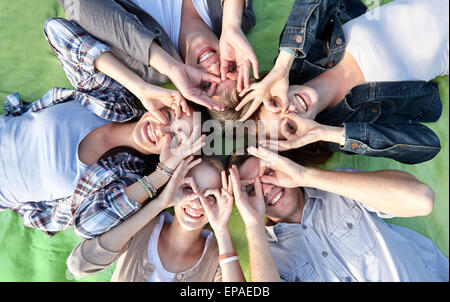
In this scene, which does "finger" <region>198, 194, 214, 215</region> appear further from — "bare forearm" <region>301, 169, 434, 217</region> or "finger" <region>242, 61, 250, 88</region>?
"finger" <region>242, 61, 250, 88</region>

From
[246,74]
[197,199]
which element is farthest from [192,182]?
[246,74]

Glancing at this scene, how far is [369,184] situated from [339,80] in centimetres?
65

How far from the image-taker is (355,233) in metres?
2.03

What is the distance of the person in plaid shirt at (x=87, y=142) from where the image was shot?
78.5 inches

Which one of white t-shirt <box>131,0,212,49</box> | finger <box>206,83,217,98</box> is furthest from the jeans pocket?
white t-shirt <box>131,0,212,49</box>

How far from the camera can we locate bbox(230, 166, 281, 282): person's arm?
6.25 ft

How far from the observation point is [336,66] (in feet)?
6.82

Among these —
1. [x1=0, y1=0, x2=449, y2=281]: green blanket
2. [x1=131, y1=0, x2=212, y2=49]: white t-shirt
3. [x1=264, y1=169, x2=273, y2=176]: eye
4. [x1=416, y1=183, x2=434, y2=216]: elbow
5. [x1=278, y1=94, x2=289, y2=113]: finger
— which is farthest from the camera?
[x1=0, y1=0, x2=449, y2=281]: green blanket

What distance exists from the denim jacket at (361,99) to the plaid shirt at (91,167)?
1094mm

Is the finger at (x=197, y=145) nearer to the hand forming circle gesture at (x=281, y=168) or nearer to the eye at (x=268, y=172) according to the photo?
the hand forming circle gesture at (x=281, y=168)

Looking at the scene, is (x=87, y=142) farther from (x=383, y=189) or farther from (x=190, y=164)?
(x=383, y=189)

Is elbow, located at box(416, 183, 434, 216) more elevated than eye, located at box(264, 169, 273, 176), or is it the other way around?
eye, located at box(264, 169, 273, 176)

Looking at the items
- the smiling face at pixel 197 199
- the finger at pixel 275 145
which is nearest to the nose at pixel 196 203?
the smiling face at pixel 197 199
